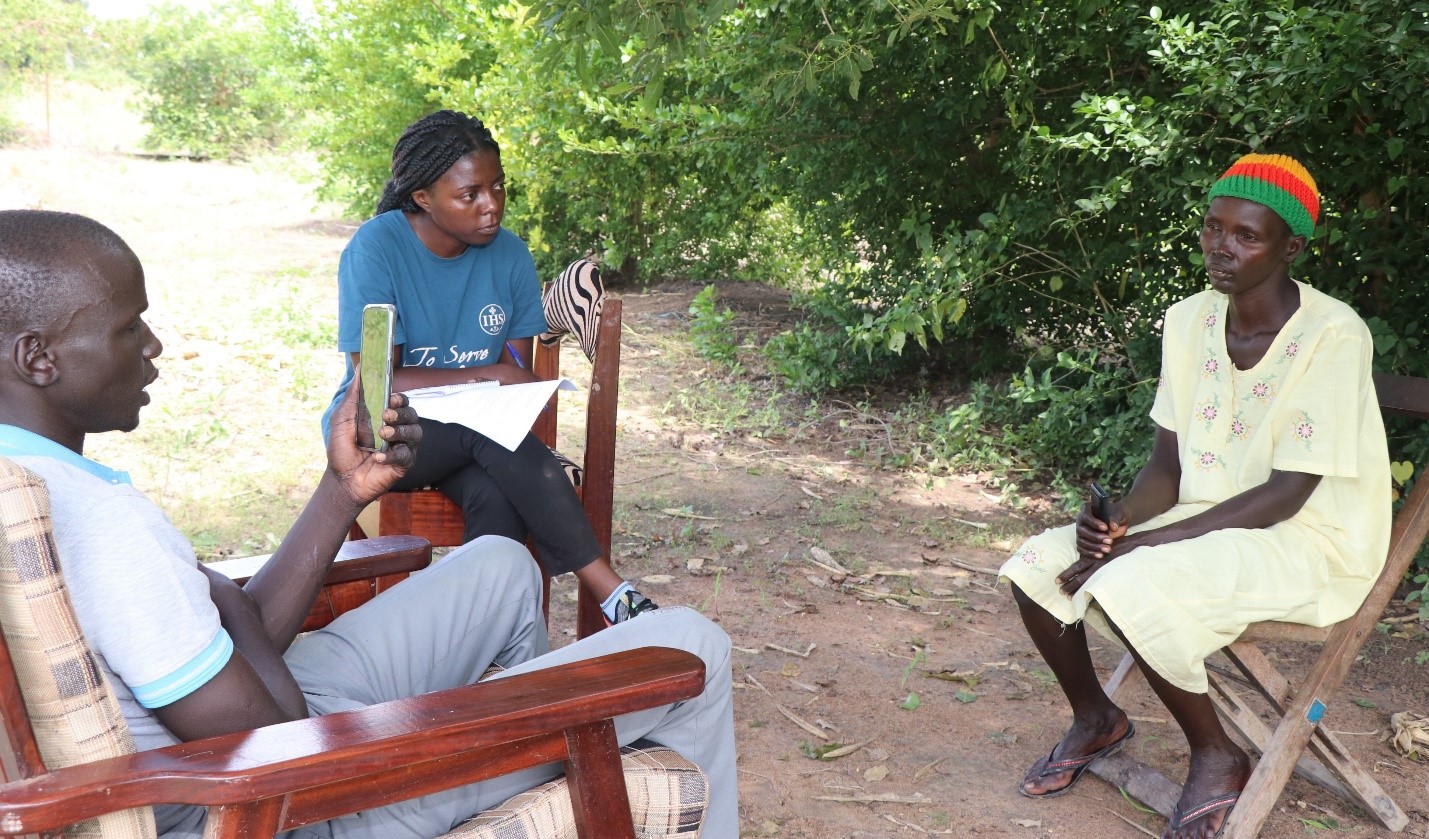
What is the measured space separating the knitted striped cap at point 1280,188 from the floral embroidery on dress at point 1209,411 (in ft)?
1.57

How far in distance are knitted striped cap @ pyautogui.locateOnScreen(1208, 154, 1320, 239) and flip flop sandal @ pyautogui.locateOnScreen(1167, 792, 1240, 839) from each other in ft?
4.67

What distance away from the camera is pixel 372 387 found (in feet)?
7.20

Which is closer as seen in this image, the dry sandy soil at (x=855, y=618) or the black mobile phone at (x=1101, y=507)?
the black mobile phone at (x=1101, y=507)

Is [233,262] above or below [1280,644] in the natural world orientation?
above

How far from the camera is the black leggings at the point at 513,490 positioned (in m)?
3.42

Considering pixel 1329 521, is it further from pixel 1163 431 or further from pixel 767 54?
pixel 767 54

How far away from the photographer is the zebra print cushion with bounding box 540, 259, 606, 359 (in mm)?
3629

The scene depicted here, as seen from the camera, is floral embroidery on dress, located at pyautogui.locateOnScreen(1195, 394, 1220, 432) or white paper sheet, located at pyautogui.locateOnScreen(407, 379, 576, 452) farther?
white paper sheet, located at pyautogui.locateOnScreen(407, 379, 576, 452)

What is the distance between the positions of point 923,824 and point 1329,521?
51.0 inches

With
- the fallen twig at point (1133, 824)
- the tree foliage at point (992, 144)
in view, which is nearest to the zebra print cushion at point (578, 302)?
the tree foliage at point (992, 144)

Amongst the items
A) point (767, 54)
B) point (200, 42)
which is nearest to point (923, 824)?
point (767, 54)

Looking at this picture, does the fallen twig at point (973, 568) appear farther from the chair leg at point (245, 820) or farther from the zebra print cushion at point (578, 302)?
the chair leg at point (245, 820)

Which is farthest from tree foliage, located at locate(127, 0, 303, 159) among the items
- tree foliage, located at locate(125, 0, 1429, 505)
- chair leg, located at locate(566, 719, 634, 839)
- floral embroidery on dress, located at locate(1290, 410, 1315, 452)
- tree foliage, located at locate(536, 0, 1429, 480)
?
chair leg, located at locate(566, 719, 634, 839)

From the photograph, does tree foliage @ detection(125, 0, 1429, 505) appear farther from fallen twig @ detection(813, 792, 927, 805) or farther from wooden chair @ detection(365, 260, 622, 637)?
fallen twig @ detection(813, 792, 927, 805)
